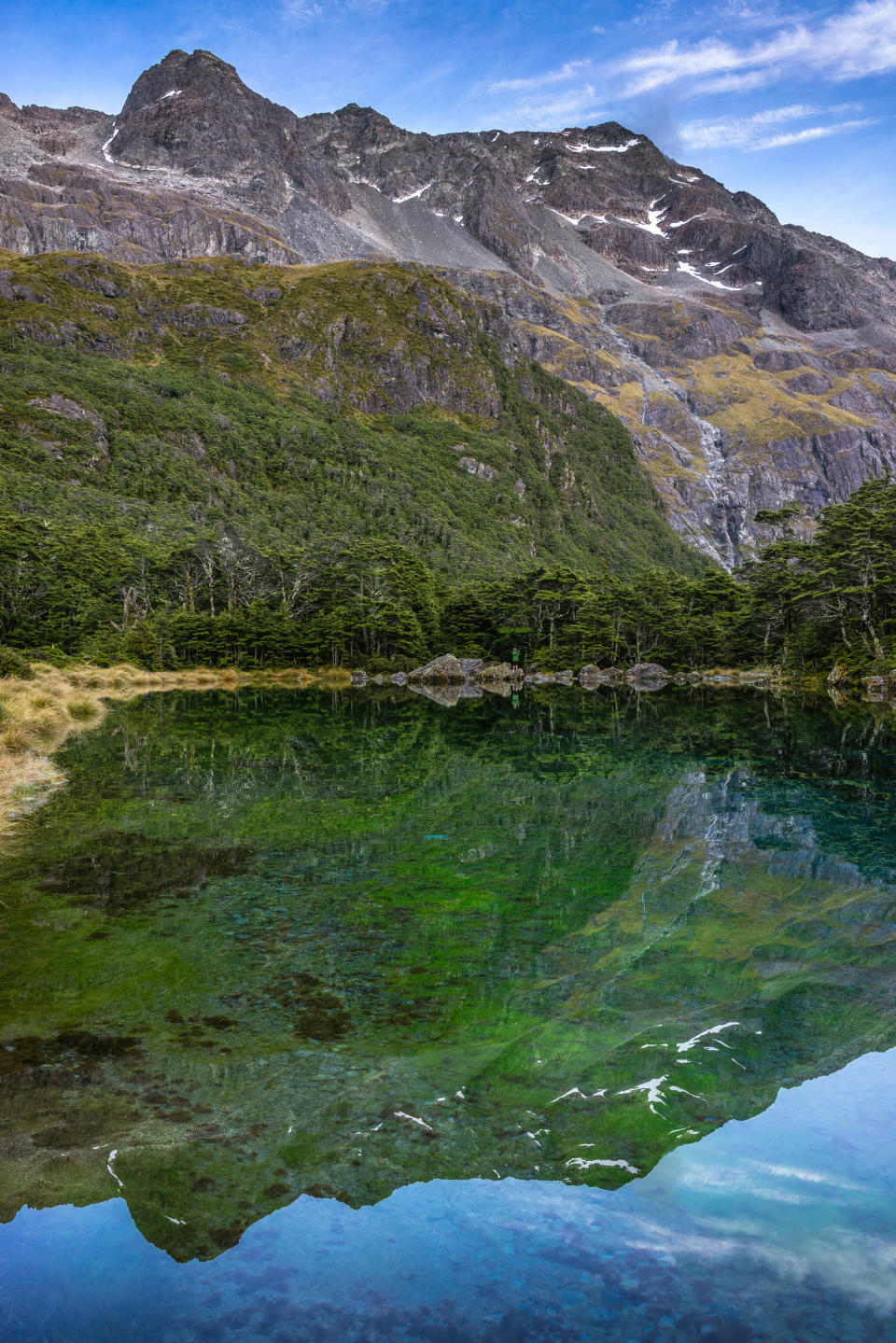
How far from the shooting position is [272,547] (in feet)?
380

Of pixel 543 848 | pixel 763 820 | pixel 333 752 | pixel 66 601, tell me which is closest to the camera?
pixel 543 848

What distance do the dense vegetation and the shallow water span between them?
48763 millimetres

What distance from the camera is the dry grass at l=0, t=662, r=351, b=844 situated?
16922mm

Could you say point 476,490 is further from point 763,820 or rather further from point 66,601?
point 763,820

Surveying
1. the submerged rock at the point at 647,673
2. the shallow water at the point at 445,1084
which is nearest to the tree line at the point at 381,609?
the submerged rock at the point at 647,673

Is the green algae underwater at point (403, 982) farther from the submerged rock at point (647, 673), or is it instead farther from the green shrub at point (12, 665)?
the submerged rock at point (647, 673)

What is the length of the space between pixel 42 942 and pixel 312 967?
3.14m

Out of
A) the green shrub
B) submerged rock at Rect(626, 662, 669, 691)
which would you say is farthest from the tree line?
the green shrub

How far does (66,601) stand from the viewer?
242ft

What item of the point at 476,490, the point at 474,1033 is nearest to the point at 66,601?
the point at 474,1033

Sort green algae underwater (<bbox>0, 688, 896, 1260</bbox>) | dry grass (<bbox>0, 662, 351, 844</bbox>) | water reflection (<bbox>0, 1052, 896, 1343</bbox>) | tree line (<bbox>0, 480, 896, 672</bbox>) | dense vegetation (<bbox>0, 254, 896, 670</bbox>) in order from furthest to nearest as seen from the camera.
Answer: dense vegetation (<bbox>0, 254, 896, 670</bbox>) → tree line (<bbox>0, 480, 896, 672</bbox>) → dry grass (<bbox>0, 662, 351, 844</bbox>) → green algae underwater (<bbox>0, 688, 896, 1260</bbox>) → water reflection (<bbox>0, 1052, 896, 1343</bbox>)

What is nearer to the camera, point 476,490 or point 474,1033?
point 474,1033

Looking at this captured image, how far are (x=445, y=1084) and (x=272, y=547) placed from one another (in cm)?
11515

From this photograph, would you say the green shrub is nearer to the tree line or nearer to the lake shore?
the lake shore
